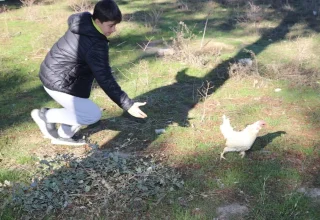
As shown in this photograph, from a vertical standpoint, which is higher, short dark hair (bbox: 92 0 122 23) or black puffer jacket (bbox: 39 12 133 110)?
short dark hair (bbox: 92 0 122 23)

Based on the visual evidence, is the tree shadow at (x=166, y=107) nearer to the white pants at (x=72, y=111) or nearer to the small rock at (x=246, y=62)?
the small rock at (x=246, y=62)

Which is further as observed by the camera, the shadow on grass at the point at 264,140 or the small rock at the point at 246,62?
the small rock at the point at 246,62

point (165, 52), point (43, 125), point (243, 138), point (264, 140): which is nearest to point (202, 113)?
point (264, 140)

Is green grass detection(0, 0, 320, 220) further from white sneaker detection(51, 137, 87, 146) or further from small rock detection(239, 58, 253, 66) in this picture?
small rock detection(239, 58, 253, 66)

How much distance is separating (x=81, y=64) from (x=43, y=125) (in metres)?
0.98

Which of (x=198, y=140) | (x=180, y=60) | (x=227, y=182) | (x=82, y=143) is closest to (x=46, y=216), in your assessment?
(x=82, y=143)

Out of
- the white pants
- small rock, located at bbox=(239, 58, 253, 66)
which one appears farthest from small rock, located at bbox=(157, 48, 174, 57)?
the white pants

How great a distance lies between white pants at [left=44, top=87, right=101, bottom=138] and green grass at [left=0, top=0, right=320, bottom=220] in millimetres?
385

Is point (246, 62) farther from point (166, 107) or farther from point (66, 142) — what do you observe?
point (66, 142)

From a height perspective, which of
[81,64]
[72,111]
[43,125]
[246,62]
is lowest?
[246,62]

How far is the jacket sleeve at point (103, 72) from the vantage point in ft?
12.2

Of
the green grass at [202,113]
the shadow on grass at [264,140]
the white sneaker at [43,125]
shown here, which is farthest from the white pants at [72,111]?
the shadow on grass at [264,140]

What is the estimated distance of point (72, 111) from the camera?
14.0 ft

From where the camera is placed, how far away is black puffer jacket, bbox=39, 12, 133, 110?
3.75 meters
